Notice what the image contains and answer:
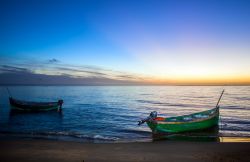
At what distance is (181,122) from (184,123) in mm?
376

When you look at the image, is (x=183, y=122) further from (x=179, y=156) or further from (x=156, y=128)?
(x=179, y=156)

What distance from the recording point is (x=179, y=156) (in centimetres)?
1206

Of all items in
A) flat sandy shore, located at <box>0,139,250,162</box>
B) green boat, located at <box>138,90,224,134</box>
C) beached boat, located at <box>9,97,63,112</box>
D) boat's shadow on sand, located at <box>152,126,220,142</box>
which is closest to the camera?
flat sandy shore, located at <box>0,139,250,162</box>

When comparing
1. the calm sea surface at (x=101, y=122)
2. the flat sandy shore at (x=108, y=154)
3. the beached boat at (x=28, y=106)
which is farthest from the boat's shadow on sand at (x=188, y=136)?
the beached boat at (x=28, y=106)

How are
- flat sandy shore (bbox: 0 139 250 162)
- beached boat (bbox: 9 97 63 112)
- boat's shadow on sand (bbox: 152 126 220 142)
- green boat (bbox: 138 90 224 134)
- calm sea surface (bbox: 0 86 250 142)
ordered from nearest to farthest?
flat sandy shore (bbox: 0 139 250 162)
boat's shadow on sand (bbox: 152 126 220 142)
green boat (bbox: 138 90 224 134)
calm sea surface (bbox: 0 86 250 142)
beached boat (bbox: 9 97 63 112)

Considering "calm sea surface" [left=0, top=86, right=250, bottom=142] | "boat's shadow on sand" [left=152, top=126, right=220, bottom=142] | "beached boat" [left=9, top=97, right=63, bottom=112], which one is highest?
"beached boat" [left=9, top=97, right=63, bottom=112]

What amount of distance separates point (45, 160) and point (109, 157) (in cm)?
322

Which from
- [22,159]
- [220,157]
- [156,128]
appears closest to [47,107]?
[156,128]

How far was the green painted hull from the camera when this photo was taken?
20969 millimetres

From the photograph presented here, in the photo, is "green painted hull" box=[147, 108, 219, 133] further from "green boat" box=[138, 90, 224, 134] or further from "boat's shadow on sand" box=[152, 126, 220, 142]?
"boat's shadow on sand" box=[152, 126, 220, 142]

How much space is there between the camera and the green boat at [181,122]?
20.9 metres

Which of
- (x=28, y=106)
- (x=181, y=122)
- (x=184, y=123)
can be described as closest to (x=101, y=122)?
(x=181, y=122)

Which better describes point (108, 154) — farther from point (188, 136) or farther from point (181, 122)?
point (181, 122)

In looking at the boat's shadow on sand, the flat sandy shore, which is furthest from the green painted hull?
the flat sandy shore
